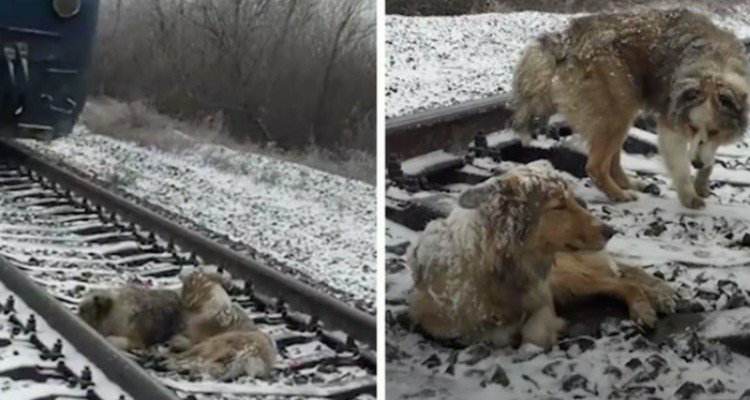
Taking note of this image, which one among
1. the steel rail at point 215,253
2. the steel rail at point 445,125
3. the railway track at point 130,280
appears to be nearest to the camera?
the steel rail at point 445,125

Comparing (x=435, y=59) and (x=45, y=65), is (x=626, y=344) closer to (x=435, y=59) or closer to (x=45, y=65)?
(x=435, y=59)

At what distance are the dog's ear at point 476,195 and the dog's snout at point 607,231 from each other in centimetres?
18

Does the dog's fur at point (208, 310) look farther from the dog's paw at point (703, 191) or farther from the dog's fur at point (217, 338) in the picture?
the dog's paw at point (703, 191)

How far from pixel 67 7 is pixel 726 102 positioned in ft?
3.71

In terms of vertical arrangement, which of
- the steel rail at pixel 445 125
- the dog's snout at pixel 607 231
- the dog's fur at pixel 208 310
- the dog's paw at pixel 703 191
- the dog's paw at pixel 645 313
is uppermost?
the steel rail at pixel 445 125

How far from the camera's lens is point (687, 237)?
1744 mm

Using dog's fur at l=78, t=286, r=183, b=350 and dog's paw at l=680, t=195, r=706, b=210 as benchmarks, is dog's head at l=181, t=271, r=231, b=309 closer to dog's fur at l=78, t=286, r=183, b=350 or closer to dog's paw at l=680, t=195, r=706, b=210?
dog's fur at l=78, t=286, r=183, b=350

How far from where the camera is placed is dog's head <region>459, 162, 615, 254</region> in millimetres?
1707

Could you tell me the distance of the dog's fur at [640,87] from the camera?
1.66 m

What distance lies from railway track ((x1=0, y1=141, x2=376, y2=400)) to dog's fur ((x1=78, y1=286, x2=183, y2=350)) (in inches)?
1.0

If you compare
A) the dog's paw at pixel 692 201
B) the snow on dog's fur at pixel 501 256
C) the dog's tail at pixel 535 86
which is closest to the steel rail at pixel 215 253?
the snow on dog's fur at pixel 501 256

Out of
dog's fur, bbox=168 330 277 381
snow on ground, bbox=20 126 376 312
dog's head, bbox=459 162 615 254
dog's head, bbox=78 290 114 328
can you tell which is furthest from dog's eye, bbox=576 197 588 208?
dog's head, bbox=78 290 114 328

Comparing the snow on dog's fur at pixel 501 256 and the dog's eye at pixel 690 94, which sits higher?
the dog's eye at pixel 690 94

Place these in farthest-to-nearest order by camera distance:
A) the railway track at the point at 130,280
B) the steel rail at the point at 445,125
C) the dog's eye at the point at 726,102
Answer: the railway track at the point at 130,280 → the steel rail at the point at 445,125 → the dog's eye at the point at 726,102
